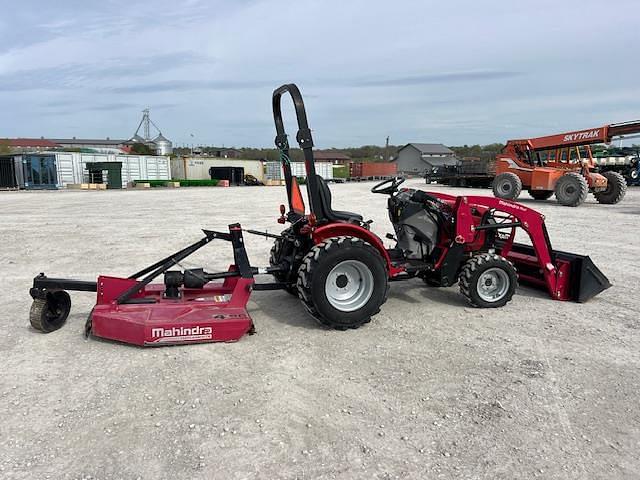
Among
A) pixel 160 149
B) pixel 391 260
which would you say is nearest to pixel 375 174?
pixel 160 149

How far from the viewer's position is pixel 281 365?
12.8 ft

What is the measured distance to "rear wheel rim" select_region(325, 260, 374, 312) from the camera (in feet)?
15.2

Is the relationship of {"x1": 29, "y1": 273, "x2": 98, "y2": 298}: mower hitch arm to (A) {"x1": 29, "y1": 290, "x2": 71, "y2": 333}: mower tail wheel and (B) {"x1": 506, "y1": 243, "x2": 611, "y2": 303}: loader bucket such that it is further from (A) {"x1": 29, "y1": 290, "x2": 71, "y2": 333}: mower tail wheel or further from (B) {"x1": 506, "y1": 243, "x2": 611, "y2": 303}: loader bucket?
(B) {"x1": 506, "y1": 243, "x2": 611, "y2": 303}: loader bucket

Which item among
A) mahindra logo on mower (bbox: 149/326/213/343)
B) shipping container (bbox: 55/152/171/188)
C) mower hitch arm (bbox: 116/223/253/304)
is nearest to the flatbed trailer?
shipping container (bbox: 55/152/171/188)

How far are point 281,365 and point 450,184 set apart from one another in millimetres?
29180

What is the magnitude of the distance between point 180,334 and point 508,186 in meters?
17.2

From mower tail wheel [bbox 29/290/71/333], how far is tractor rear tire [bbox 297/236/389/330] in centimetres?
229

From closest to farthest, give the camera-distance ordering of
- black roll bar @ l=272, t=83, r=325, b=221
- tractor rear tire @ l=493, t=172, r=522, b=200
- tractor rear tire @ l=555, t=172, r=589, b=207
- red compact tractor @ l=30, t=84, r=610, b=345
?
red compact tractor @ l=30, t=84, r=610, b=345, black roll bar @ l=272, t=83, r=325, b=221, tractor rear tire @ l=555, t=172, r=589, b=207, tractor rear tire @ l=493, t=172, r=522, b=200

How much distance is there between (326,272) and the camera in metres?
4.44

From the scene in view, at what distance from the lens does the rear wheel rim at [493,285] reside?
→ 5.34 m

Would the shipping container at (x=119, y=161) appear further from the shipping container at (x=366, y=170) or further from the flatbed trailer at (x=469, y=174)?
the flatbed trailer at (x=469, y=174)

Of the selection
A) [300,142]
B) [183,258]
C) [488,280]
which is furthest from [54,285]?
[488,280]

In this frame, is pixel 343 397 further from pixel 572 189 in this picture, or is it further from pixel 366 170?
pixel 366 170

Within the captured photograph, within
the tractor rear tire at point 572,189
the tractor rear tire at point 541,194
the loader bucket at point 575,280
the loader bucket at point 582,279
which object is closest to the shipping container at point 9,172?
the tractor rear tire at point 541,194
